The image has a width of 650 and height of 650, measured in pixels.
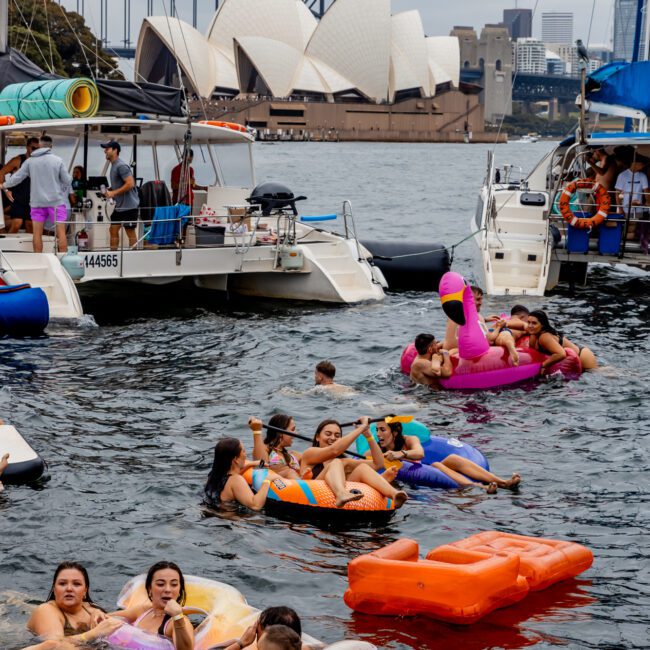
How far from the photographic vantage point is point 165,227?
53.3ft

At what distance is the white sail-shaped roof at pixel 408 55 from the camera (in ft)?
330

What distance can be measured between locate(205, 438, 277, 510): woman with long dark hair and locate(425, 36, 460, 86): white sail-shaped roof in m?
110

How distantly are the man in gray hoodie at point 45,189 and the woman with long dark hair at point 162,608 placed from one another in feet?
31.1

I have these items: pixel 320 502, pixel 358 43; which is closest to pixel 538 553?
pixel 320 502

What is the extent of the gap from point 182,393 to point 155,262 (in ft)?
12.7

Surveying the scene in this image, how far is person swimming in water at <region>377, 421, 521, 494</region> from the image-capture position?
9.30 meters

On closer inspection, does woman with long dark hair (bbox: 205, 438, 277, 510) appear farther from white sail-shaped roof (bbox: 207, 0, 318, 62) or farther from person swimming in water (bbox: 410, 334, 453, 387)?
white sail-shaped roof (bbox: 207, 0, 318, 62)

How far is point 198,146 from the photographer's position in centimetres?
1856

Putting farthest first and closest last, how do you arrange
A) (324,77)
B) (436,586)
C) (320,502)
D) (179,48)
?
(324,77)
(179,48)
(320,502)
(436,586)

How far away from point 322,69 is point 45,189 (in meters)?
91.7

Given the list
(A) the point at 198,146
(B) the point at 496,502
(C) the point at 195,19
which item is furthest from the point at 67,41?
(C) the point at 195,19

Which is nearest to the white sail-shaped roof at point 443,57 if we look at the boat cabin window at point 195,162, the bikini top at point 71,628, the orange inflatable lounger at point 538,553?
the boat cabin window at point 195,162

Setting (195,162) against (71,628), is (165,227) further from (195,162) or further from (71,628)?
(71,628)

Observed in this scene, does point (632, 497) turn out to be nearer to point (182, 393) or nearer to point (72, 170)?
point (182, 393)
